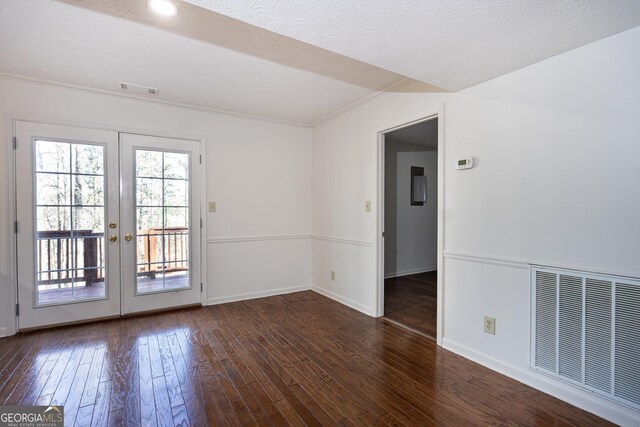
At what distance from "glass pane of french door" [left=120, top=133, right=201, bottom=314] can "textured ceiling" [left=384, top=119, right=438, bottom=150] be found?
274 cm

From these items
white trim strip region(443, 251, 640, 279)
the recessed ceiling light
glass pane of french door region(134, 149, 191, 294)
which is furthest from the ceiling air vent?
white trim strip region(443, 251, 640, 279)

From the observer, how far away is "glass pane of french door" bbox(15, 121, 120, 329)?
2.98 m

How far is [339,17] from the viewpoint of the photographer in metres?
1.59

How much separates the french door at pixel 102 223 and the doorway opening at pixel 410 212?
3.08 metres

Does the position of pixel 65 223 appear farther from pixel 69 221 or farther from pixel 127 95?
pixel 127 95

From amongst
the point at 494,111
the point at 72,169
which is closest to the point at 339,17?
the point at 494,111

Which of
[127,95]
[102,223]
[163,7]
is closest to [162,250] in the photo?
[102,223]

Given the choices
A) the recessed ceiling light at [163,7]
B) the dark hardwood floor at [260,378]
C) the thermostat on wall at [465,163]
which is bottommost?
the dark hardwood floor at [260,378]

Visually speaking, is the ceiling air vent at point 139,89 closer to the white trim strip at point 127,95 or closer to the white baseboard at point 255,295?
the white trim strip at point 127,95

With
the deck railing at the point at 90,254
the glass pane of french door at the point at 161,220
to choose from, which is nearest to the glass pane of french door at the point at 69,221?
the deck railing at the point at 90,254

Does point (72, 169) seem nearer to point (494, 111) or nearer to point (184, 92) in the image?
point (184, 92)

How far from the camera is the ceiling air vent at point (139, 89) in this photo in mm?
3098

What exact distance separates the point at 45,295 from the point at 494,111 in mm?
4551

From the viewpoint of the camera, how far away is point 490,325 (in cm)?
235
